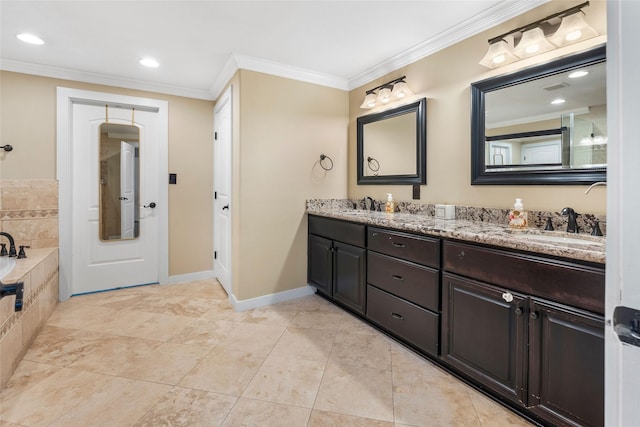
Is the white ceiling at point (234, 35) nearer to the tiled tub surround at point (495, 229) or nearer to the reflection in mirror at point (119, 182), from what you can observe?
the reflection in mirror at point (119, 182)

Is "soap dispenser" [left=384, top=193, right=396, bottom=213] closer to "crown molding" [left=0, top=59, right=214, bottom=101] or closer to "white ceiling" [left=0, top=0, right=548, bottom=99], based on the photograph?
"white ceiling" [left=0, top=0, right=548, bottom=99]

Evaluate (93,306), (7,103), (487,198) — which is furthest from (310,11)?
(93,306)

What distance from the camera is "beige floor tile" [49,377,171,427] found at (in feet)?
4.93

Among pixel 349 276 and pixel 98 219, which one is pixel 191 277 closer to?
pixel 98 219

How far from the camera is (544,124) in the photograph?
6.15 feet

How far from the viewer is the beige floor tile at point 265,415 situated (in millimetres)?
1499

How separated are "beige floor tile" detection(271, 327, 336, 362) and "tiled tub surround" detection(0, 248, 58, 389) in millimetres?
1548

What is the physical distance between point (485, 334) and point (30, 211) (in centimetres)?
392

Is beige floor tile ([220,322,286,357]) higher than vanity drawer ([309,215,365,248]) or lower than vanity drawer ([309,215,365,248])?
lower

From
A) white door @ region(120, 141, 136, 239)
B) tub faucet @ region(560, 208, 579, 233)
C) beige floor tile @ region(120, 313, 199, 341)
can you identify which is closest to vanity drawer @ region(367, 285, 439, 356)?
tub faucet @ region(560, 208, 579, 233)

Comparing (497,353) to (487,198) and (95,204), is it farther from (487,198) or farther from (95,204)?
(95,204)

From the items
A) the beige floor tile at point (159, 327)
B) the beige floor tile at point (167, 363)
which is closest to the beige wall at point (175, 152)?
the beige floor tile at point (159, 327)

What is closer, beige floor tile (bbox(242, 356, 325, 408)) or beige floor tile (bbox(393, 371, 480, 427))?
beige floor tile (bbox(393, 371, 480, 427))

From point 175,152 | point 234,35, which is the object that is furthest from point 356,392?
point 175,152
